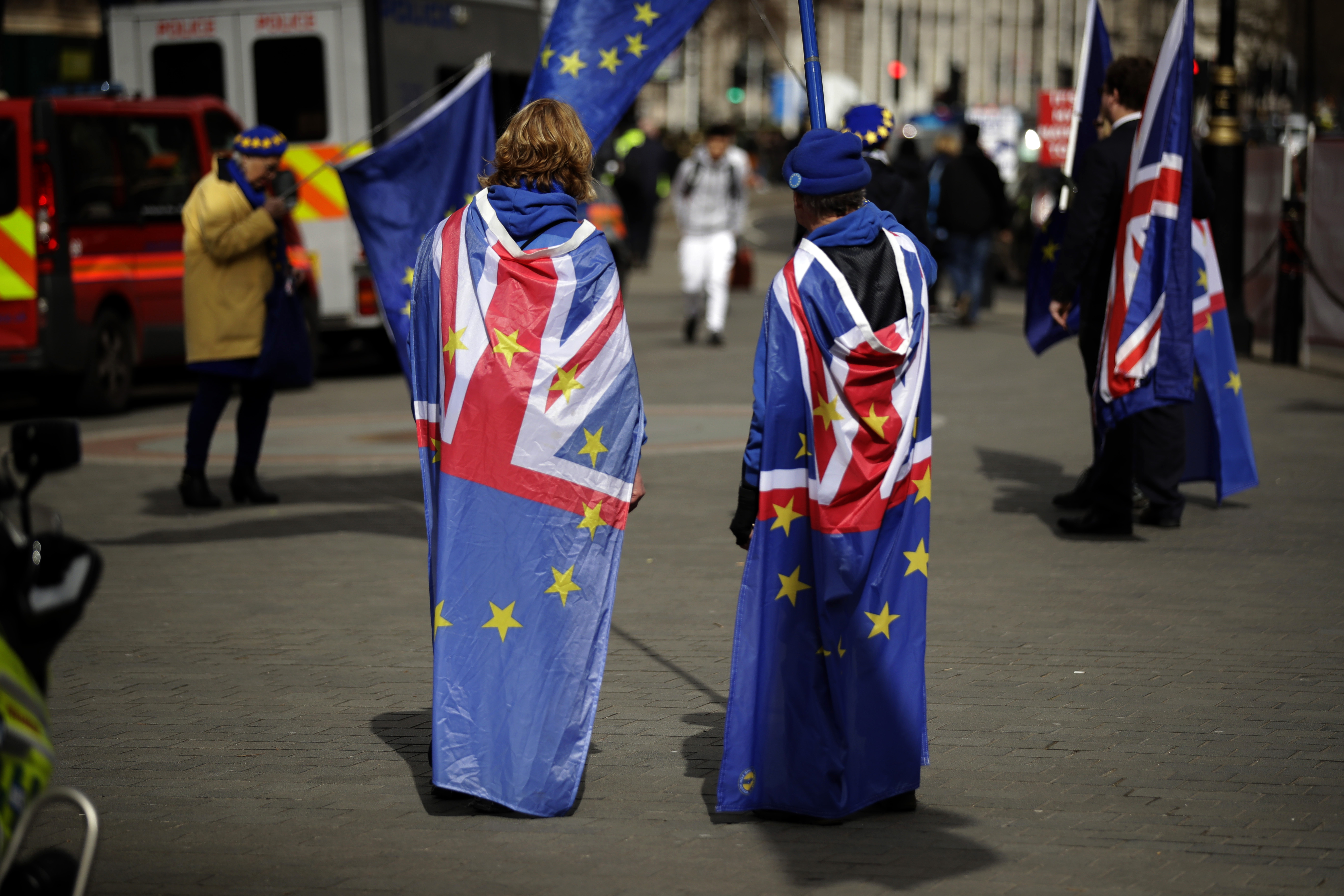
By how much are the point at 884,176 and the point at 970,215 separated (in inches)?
302

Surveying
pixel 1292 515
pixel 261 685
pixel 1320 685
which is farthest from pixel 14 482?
pixel 1292 515

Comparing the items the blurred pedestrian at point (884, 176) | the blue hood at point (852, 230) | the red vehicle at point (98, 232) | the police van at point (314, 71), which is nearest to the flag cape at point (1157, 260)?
the blurred pedestrian at point (884, 176)

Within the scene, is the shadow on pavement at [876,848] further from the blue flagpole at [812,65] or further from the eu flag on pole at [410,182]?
the eu flag on pole at [410,182]

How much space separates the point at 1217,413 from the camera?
8.37m

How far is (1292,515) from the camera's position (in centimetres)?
830

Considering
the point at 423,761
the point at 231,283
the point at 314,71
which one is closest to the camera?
the point at 423,761

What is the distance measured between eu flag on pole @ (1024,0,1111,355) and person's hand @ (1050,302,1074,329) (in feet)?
0.58

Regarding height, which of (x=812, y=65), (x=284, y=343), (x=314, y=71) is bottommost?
(x=284, y=343)

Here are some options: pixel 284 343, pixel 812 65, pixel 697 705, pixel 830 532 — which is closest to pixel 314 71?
pixel 284 343

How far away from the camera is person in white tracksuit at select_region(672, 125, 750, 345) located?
53.6 ft

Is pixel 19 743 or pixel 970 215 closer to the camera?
pixel 19 743

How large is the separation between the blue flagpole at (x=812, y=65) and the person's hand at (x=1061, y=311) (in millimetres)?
3311

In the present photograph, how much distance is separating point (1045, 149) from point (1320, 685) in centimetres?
1572

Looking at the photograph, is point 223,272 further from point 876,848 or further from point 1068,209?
point 876,848
